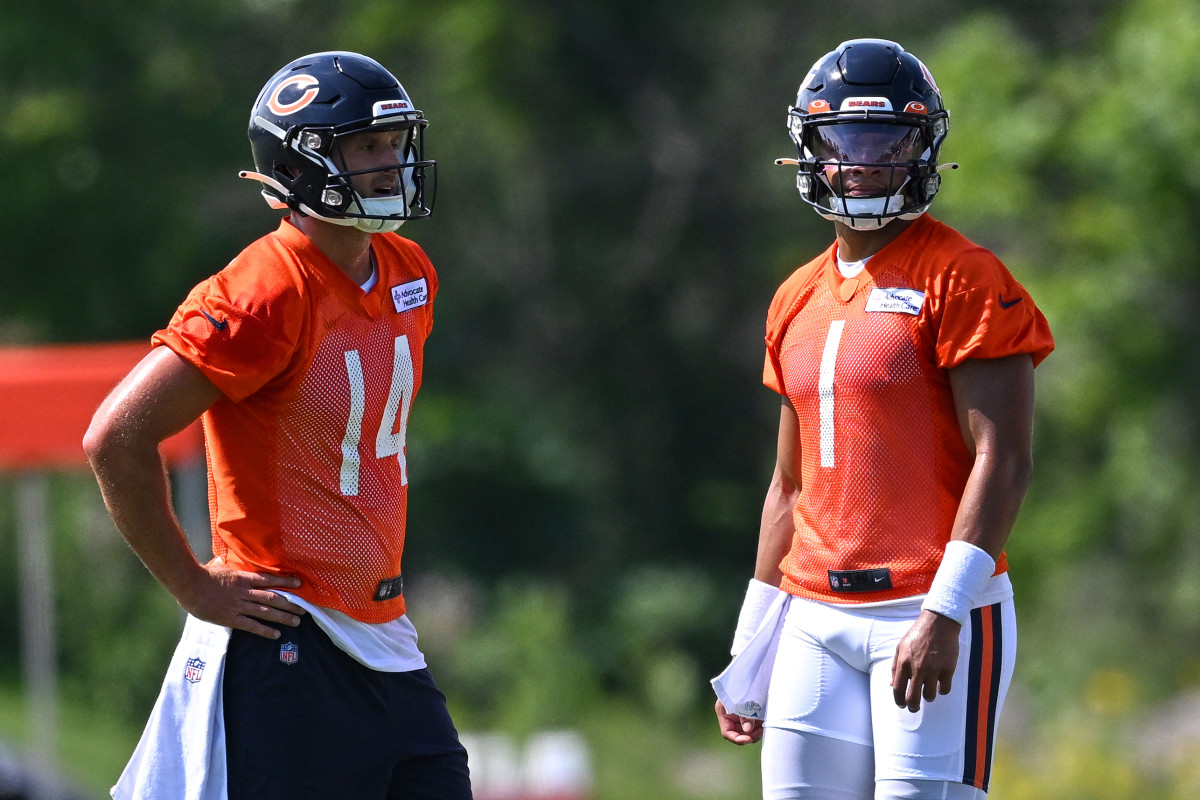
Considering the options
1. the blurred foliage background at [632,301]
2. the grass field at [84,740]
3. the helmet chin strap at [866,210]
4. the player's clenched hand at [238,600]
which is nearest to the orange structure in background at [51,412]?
the grass field at [84,740]

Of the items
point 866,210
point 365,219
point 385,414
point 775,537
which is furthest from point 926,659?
point 365,219

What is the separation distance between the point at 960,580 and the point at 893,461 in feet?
1.06

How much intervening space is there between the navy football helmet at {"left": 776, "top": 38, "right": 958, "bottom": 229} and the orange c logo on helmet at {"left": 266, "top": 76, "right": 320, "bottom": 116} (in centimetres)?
104

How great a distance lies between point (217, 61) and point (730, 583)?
8145 mm

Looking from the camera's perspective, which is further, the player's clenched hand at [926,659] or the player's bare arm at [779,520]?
the player's bare arm at [779,520]

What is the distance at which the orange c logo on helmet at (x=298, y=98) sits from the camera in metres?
3.51

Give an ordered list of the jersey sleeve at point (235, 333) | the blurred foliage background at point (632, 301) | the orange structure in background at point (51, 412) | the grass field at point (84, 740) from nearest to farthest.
A: the jersey sleeve at point (235, 333) < the orange structure in background at point (51, 412) < the grass field at point (84, 740) < the blurred foliage background at point (632, 301)

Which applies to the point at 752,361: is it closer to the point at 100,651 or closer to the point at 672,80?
the point at 672,80

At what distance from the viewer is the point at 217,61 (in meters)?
17.8

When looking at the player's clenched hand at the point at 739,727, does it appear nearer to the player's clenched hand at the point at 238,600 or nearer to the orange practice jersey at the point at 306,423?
the orange practice jersey at the point at 306,423

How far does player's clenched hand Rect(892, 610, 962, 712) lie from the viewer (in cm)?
336

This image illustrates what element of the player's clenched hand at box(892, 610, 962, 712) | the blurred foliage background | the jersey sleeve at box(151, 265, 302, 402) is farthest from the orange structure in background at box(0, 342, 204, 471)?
the player's clenched hand at box(892, 610, 962, 712)

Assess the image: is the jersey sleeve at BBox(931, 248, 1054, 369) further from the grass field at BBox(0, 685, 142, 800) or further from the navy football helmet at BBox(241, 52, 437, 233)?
the grass field at BBox(0, 685, 142, 800)

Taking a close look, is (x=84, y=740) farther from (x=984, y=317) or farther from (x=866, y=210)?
(x=984, y=317)
